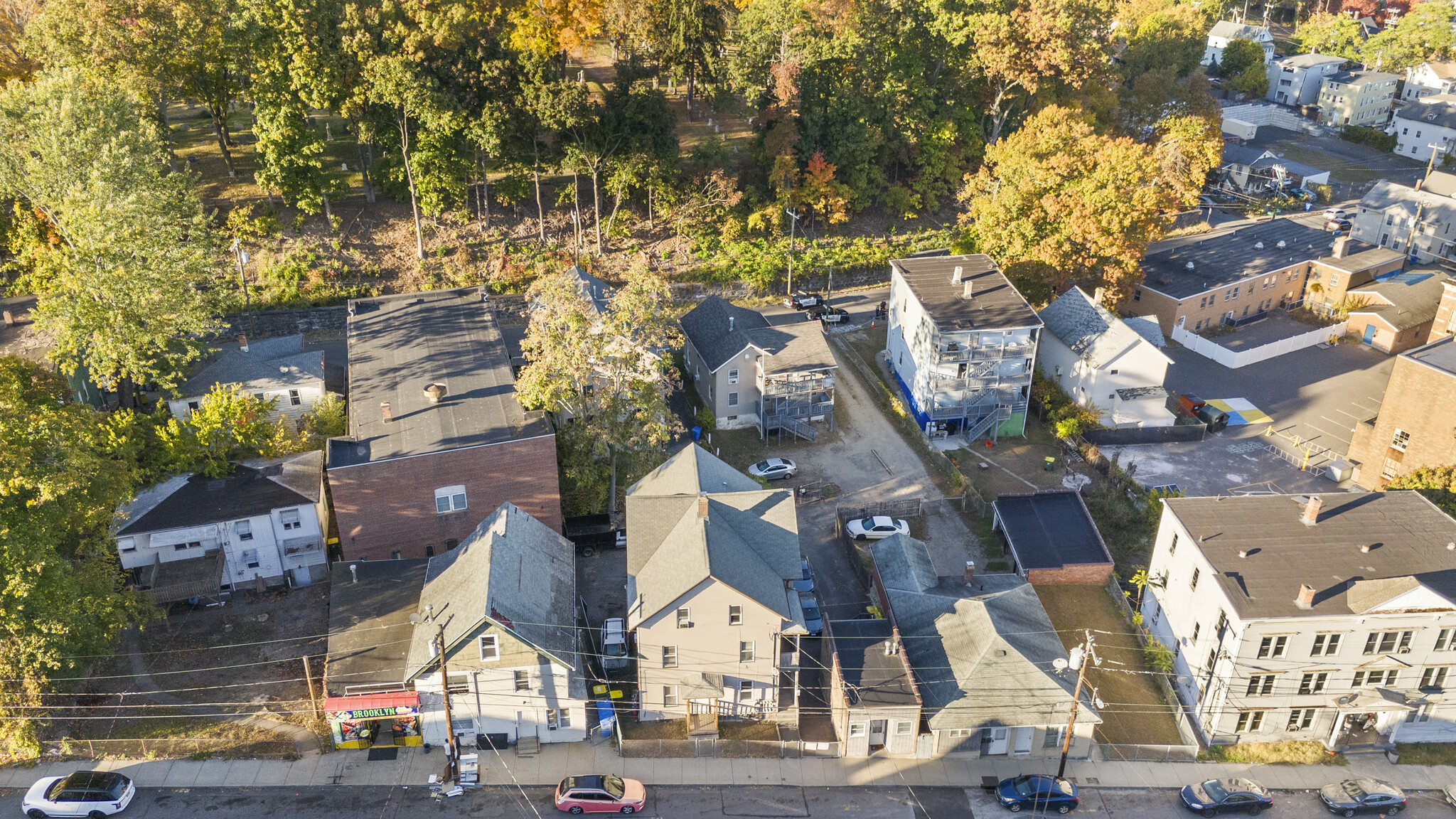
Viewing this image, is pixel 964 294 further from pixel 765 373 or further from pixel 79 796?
pixel 79 796

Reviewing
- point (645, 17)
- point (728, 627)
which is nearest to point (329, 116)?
point (645, 17)

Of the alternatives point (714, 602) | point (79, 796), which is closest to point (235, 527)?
point (79, 796)

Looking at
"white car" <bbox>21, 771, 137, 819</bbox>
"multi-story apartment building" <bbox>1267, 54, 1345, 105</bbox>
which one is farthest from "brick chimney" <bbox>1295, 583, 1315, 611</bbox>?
"multi-story apartment building" <bbox>1267, 54, 1345, 105</bbox>

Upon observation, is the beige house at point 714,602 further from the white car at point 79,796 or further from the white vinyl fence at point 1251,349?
the white vinyl fence at point 1251,349

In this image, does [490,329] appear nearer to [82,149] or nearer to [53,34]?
[82,149]

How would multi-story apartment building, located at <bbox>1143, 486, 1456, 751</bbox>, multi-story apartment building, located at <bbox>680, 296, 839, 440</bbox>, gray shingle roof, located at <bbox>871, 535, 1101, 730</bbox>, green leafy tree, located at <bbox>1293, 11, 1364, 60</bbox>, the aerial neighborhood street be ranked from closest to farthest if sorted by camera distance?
the aerial neighborhood street → multi-story apartment building, located at <bbox>1143, 486, 1456, 751</bbox> → gray shingle roof, located at <bbox>871, 535, 1101, 730</bbox> → multi-story apartment building, located at <bbox>680, 296, 839, 440</bbox> → green leafy tree, located at <bbox>1293, 11, 1364, 60</bbox>

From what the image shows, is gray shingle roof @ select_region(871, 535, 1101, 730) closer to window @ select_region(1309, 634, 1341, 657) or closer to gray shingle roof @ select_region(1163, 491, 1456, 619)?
gray shingle roof @ select_region(1163, 491, 1456, 619)
